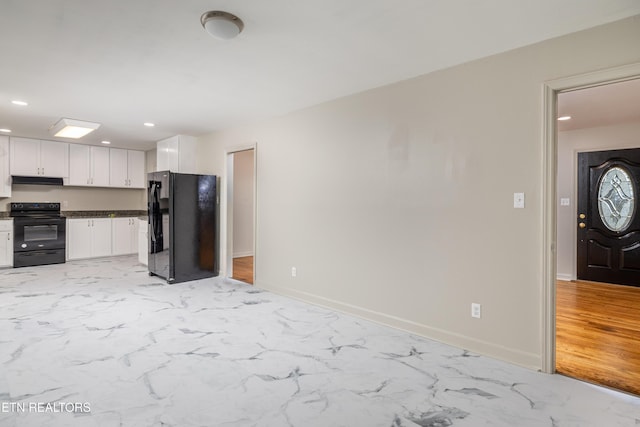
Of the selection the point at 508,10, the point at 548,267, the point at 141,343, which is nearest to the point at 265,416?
the point at 141,343

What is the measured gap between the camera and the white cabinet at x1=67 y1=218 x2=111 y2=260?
6.59 meters

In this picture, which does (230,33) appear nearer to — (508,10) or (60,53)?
(60,53)

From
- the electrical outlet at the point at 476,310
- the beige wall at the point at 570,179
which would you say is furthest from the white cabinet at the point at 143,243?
the beige wall at the point at 570,179

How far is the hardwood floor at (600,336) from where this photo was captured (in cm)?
237

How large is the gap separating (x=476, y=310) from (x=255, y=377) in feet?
5.86

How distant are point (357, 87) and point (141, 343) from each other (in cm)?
306

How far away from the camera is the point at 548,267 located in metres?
2.36

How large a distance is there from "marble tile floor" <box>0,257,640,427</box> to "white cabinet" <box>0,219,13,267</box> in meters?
2.99

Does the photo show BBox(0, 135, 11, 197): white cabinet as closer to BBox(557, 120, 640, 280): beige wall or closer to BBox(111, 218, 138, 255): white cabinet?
BBox(111, 218, 138, 255): white cabinet

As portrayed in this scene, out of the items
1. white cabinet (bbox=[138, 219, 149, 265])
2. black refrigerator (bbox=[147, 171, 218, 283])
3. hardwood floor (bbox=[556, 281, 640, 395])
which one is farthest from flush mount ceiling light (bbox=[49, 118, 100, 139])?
hardwood floor (bbox=[556, 281, 640, 395])

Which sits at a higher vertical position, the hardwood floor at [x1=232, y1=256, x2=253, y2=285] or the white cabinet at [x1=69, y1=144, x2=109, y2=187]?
the white cabinet at [x1=69, y1=144, x2=109, y2=187]

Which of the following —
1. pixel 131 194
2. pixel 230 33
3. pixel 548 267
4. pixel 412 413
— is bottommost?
pixel 412 413

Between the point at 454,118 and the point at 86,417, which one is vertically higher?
the point at 454,118

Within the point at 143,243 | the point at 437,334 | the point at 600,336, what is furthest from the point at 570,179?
the point at 143,243
